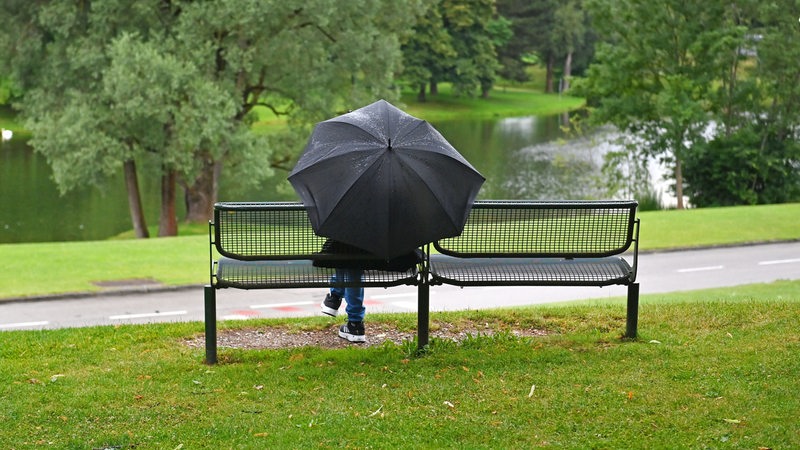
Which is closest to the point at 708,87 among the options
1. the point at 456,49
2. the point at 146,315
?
the point at 146,315

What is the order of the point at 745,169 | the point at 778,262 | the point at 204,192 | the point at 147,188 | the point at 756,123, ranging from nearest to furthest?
the point at 778,262 < the point at 204,192 < the point at 745,169 < the point at 756,123 < the point at 147,188

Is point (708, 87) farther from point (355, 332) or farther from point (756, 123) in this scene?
point (355, 332)

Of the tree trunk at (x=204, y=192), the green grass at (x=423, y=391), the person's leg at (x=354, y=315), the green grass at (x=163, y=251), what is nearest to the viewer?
the green grass at (x=423, y=391)

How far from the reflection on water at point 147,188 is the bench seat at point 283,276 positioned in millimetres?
23881

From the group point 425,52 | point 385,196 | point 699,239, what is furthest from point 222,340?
point 425,52

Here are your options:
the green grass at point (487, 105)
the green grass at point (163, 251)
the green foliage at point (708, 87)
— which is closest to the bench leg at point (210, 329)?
the green grass at point (163, 251)

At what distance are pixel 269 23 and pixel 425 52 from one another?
44.3 metres

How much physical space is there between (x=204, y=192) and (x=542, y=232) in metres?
26.4

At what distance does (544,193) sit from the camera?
39.2m

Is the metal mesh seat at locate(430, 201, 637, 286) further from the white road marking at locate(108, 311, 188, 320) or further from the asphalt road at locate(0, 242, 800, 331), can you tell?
the white road marking at locate(108, 311, 188, 320)

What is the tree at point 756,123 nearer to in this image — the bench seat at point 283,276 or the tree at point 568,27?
the bench seat at point 283,276

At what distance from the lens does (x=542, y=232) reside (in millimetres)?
8242

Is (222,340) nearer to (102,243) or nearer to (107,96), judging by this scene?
(102,243)

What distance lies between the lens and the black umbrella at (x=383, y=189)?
699 centimetres
